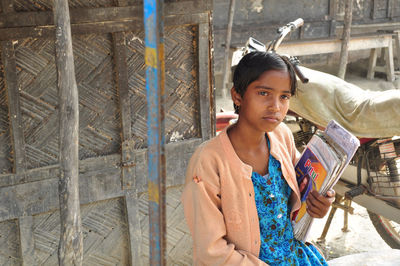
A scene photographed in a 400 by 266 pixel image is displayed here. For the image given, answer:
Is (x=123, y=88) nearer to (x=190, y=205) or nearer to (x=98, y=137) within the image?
(x=98, y=137)

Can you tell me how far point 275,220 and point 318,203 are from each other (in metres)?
0.18

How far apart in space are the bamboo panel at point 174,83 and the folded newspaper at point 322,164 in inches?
44.1

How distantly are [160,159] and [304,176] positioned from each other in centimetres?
105

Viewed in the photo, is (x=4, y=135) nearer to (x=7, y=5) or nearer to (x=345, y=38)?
(x=7, y=5)

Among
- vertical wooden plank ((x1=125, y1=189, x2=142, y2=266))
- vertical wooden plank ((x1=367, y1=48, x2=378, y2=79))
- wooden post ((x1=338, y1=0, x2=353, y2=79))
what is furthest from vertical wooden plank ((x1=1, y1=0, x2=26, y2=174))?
vertical wooden plank ((x1=367, y1=48, x2=378, y2=79))

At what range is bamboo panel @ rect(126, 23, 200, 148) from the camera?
9.39ft

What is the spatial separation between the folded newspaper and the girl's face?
0.22 m

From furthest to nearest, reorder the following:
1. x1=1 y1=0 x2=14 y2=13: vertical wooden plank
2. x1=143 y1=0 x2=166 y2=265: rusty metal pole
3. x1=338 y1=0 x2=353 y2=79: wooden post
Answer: x1=338 y1=0 x2=353 y2=79: wooden post → x1=1 y1=0 x2=14 y2=13: vertical wooden plank → x1=143 y1=0 x2=166 y2=265: rusty metal pole

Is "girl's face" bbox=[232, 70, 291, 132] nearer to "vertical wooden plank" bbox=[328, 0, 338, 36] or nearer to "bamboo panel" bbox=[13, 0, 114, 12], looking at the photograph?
"bamboo panel" bbox=[13, 0, 114, 12]

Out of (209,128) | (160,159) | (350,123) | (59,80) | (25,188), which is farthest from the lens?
(350,123)

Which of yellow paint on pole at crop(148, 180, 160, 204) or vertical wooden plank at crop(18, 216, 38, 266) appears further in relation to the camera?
vertical wooden plank at crop(18, 216, 38, 266)

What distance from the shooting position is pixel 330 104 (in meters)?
3.50

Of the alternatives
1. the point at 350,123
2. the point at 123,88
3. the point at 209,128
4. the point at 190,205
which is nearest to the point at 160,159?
the point at 190,205

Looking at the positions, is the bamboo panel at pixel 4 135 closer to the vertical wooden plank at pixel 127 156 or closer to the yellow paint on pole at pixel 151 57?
the vertical wooden plank at pixel 127 156
